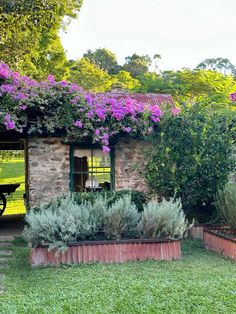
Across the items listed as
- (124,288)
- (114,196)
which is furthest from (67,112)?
(124,288)

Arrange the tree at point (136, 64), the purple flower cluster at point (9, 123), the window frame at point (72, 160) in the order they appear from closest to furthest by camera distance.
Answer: the purple flower cluster at point (9, 123), the window frame at point (72, 160), the tree at point (136, 64)

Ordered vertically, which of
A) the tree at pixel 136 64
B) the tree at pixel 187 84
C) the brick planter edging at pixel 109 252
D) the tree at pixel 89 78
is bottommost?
the brick planter edging at pixel 109 252

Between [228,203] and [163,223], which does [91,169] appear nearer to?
[163,223]

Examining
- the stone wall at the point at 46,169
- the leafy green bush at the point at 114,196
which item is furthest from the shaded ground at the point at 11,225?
the leafy green bush at the point at 114,196

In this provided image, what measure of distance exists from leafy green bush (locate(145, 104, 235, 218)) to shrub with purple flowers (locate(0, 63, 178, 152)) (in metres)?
0.48

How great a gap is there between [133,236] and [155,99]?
23.1 ft

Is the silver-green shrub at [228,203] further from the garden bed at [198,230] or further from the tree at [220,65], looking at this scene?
the tree at [220,65]

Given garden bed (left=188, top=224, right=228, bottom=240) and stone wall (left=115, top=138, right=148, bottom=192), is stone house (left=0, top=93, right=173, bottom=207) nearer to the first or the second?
stone wall (left=115, top=138, right=148, bottom=192)

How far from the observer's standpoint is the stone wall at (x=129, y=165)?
29.7 ft

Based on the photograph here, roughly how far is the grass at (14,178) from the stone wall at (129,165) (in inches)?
229

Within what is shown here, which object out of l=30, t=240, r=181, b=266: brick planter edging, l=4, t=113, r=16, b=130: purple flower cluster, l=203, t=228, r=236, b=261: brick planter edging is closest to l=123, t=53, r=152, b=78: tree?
l=4, t=113, r=16, b=130: purple flower cluster

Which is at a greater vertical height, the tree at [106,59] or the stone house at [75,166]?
the tree at [106,59]

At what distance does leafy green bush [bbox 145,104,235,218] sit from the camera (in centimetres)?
829

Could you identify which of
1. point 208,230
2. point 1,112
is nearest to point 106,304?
point 208,230
